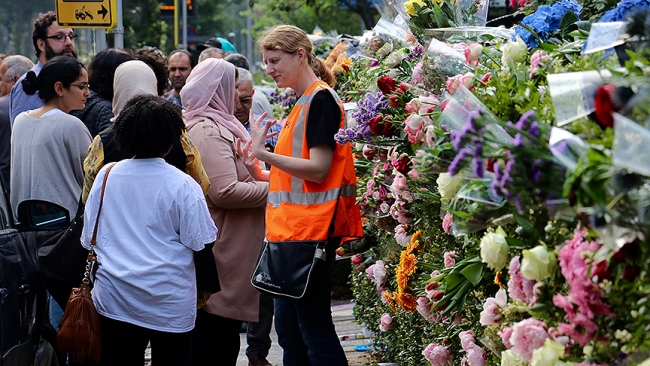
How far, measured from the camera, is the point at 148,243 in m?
4.47

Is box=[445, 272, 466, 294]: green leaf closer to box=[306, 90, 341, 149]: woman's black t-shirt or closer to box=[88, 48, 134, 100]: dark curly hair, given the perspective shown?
box=[306, 90, 341, 149]: woman's black t-shirt

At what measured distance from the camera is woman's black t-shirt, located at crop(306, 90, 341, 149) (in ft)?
15.1

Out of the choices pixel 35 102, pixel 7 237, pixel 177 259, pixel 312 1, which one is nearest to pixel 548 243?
pixel 177 259

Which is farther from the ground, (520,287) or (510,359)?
(520,287)

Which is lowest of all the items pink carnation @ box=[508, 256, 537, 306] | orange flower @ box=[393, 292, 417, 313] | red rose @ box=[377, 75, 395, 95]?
orange flower @ box=[393, 292, 417, 313]

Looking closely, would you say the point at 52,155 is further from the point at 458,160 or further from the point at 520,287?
the point at 458,160

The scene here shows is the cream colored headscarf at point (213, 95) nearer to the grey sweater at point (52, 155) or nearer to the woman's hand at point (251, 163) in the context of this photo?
the woman's hand at point (251, 163)

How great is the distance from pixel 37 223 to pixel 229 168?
42.6 inches

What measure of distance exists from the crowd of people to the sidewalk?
152 centimetres

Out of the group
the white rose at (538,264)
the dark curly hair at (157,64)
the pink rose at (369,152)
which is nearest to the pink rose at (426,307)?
Answer: the pink rose at (369,152)

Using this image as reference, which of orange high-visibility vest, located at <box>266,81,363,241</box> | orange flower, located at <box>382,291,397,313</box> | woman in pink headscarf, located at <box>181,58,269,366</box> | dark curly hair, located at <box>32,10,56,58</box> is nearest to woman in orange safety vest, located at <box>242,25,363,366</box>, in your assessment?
orange high-visibility vest, located at <box>266,81,363,241</box>

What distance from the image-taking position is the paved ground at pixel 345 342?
702 cm

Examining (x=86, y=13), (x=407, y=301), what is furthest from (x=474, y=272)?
(x=86, y=13)

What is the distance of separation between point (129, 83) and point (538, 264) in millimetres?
3827
